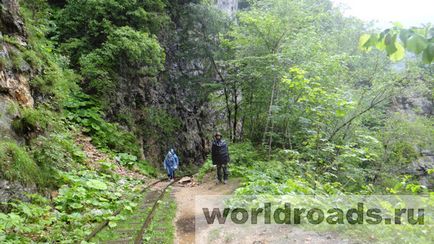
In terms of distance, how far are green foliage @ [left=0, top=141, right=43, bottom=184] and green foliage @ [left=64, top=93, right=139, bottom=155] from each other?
7248 mm

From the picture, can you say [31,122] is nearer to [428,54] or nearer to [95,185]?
[95,185]

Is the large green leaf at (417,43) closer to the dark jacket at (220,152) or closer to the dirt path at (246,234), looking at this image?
the dirt path at (246,234)

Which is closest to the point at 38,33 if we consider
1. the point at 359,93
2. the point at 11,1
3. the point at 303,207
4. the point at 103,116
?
the point at 11,1

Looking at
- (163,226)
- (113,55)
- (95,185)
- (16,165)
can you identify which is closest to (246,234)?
(163,226)

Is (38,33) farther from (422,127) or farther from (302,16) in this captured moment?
(422,127)

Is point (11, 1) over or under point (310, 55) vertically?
over

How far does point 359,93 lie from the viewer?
1623 centimetres

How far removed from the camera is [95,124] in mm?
15969

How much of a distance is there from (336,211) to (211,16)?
17213 mm

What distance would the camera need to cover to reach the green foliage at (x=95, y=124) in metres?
15.4

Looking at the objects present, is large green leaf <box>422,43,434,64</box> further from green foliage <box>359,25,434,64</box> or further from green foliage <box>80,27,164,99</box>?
green foliage <box>80,27,164,99</box>

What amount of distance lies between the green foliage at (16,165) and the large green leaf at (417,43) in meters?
7.50

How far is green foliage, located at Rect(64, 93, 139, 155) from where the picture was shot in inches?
608

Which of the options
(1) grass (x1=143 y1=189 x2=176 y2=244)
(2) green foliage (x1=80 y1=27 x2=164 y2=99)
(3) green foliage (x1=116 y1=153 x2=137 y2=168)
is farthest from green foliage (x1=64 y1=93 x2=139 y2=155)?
(1) grass (x1=143 y1=189 x2=176 y2=244)
